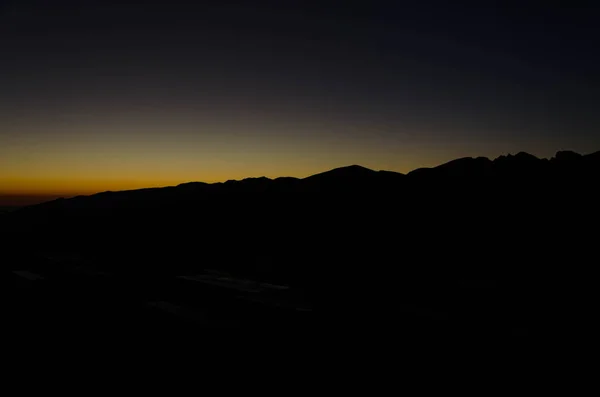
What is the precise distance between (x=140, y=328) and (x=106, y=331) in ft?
2.29

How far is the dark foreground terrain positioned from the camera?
616 cm

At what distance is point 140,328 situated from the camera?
657 cm

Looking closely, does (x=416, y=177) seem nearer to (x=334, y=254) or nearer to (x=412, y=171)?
(x=412, y=171)

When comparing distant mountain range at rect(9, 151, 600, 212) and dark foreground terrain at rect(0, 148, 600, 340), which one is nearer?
dark foreground terrain at rect(0, 148, 600, 340)

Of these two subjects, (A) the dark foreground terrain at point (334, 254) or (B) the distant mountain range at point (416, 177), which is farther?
(B) the distant mountain range at point (416, 177)

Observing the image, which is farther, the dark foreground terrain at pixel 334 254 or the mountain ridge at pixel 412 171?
the mountain ridge at pixel 412 171

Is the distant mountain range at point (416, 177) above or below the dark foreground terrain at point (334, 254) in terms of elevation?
above

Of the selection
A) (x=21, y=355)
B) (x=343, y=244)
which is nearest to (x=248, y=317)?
(x=21, y=355)

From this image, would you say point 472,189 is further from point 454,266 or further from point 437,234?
point 454,266

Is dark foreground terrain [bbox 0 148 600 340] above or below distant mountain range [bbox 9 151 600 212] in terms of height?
below

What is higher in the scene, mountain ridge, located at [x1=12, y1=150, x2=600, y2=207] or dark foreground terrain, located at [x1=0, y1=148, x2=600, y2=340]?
mountain ridge, located at [x1=12, y1=150, x2=600, y2=207]

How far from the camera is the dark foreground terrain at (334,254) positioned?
616 centimetres

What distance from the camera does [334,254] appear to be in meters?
16.0

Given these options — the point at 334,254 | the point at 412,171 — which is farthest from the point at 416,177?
the point at 334,254
